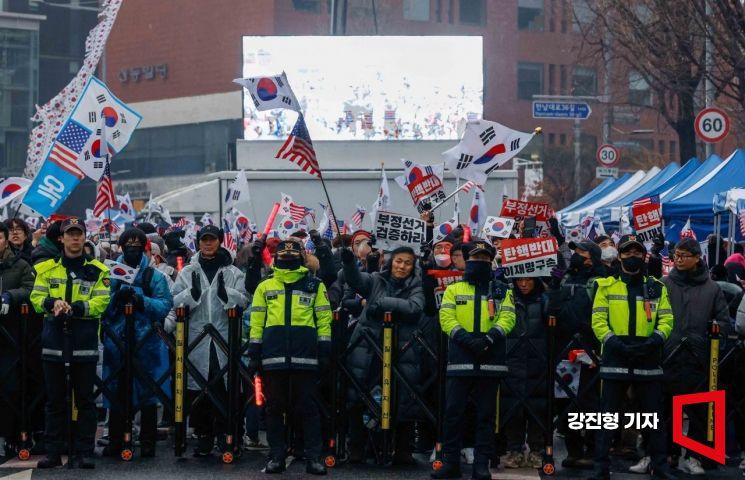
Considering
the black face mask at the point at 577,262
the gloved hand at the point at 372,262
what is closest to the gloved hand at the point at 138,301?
the gloved hand at the point at 372,262

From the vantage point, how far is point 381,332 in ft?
38.7

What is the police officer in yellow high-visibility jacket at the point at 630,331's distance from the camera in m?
10.9

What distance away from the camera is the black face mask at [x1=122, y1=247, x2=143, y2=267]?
11.9 m

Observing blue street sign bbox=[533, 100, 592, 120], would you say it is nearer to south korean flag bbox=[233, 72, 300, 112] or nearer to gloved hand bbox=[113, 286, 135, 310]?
south korean flag bbox=[233, 72, 300, 112]

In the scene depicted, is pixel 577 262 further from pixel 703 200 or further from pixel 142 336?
pixel 703 200

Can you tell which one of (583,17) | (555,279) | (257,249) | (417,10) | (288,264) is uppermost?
(417,10)

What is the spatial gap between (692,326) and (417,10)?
205 ft

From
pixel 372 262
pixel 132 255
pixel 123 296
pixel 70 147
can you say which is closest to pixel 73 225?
pixel 132 255

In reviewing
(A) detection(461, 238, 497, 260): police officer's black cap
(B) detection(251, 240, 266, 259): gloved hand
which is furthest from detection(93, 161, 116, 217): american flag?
(A) detection(461, 238, 497, 260): police officer's black cap

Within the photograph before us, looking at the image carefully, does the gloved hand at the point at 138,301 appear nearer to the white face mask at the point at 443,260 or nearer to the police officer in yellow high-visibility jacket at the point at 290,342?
the police officer in yellow high-visibility jacket at the point at 290,342

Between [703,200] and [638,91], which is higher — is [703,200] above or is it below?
below

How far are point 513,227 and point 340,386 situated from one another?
425cm

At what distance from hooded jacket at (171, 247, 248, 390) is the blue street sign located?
15666mm

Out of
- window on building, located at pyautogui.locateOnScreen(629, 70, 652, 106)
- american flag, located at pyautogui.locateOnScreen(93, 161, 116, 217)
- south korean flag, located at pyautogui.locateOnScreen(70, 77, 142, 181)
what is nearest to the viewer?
south korean flag, located at pyautogui.locateOnScreen(70, 77, 142, 181)
